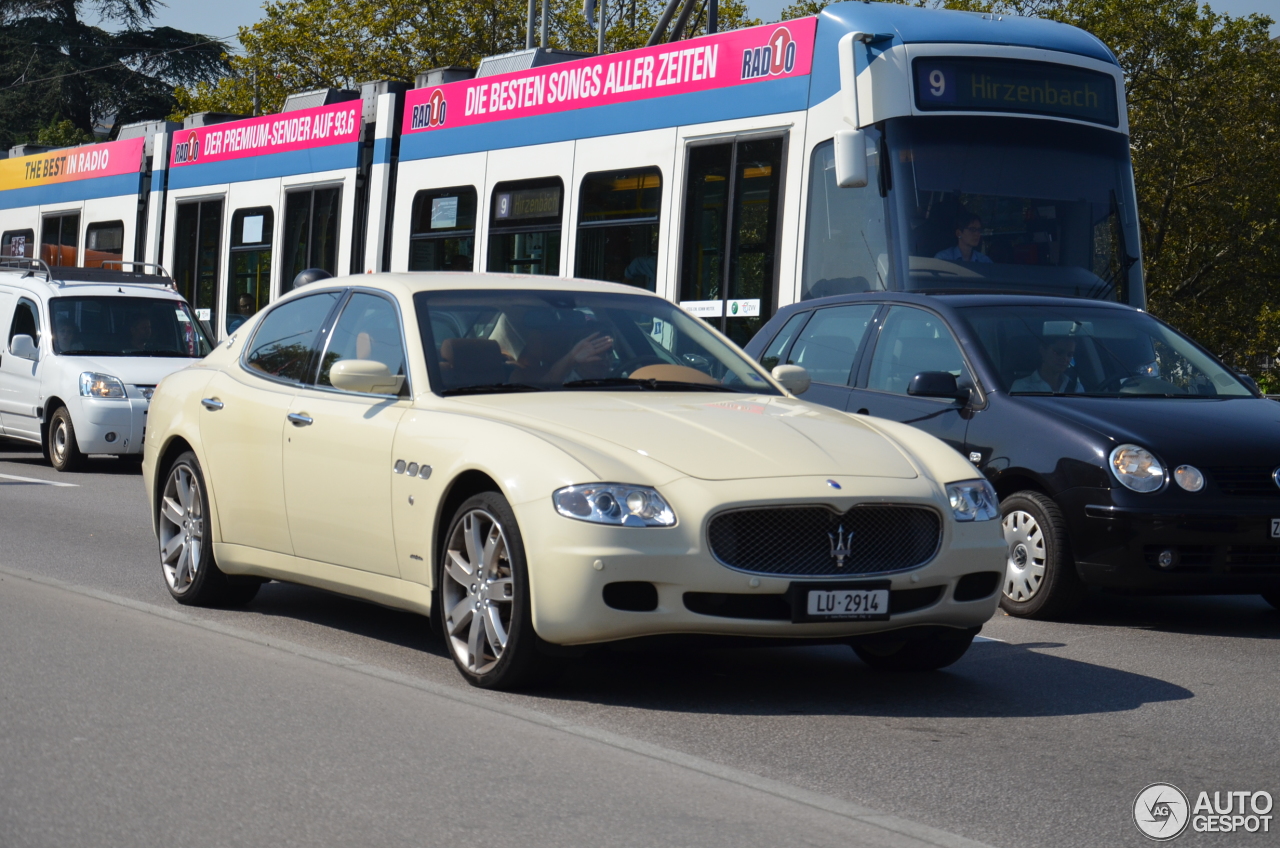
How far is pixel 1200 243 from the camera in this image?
38.2 m

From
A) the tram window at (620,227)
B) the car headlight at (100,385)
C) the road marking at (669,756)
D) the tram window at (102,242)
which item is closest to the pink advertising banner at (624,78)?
the tram window at (620,227)

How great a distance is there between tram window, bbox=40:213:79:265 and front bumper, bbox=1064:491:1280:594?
66.9 ft

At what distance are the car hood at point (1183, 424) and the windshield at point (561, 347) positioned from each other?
76.9 inches

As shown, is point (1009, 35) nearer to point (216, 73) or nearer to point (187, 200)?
point (187, 200)

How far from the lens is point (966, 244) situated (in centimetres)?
1236

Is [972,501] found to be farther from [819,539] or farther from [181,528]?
[181,528]

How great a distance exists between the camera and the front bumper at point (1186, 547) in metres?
8.05

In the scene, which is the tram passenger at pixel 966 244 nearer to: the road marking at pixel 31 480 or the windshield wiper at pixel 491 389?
the windshield wiper at pixel 491 389

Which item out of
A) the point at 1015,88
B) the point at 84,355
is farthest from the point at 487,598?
the point at 84,355

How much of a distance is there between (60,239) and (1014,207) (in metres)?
17.7

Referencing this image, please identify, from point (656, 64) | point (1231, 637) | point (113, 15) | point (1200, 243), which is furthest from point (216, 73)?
point (1231, 637)

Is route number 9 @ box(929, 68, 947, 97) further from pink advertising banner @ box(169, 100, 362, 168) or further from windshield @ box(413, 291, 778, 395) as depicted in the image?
pink advertising banner @ box(169, 100, 362, 168)

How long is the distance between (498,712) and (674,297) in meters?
9.07

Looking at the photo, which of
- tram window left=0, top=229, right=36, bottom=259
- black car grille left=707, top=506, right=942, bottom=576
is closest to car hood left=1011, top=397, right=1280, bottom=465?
black car grille left=707, top=506, right=942, bottom=576
